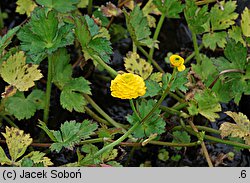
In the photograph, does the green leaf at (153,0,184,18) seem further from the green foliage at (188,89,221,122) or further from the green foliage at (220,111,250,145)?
the green foliage at (220,111,250,145)

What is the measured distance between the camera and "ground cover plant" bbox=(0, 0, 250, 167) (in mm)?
1858

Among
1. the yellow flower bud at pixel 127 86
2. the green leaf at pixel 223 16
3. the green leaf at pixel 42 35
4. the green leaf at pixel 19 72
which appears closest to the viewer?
the yellow flower bud at pixel 127 86

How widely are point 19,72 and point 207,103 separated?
2.39 ft

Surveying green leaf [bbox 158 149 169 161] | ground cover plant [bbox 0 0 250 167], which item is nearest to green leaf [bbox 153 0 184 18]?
ground cover plant [bbox 0 0 250 167]

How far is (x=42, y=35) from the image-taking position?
1.91 m

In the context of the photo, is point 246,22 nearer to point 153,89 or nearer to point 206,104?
point 206,104

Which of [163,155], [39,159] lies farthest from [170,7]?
[39,159]

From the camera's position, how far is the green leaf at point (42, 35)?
189 centimetres

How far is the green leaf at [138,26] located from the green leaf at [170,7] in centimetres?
11

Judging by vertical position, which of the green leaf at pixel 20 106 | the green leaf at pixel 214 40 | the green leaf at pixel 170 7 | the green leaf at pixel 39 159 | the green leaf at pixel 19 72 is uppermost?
the green leaf at pixel 170 7

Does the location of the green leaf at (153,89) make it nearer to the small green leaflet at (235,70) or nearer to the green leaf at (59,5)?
the small green leaflet at (235,70)

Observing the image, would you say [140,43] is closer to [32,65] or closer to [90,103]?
[90,103]

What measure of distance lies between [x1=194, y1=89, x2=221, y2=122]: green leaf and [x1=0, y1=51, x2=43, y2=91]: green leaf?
614 mm

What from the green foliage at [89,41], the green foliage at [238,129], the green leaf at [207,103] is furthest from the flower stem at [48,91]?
the green foliage at [238,129]
